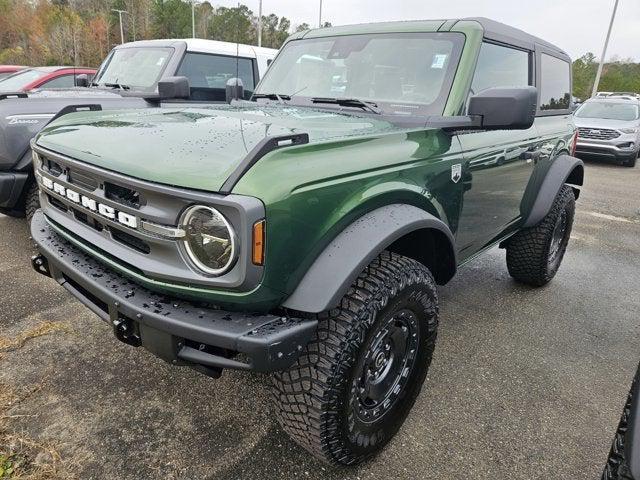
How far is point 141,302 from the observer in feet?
5.48

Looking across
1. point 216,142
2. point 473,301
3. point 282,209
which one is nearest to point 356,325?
point 282,209

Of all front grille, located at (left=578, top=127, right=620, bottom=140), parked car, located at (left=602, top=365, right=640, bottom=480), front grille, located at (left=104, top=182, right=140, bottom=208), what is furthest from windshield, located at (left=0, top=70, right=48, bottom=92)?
front grille, located at (left=578, top=127, right=620, bottom=140)

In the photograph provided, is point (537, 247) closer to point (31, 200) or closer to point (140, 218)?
point (140, 218)

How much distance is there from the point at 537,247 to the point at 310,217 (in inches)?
110

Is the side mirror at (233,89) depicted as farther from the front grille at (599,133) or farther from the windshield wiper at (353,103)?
the front grille at (599,133)

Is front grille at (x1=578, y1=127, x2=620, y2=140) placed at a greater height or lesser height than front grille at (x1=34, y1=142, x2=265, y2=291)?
lesser

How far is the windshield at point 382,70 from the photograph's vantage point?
2575 mm

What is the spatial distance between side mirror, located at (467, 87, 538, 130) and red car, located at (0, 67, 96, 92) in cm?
667

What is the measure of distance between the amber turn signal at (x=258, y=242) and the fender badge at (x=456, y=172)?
1.29 meters

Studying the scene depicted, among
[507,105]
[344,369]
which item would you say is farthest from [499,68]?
[344,369]

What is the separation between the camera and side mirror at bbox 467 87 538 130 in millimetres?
2189

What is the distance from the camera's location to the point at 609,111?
13.0m

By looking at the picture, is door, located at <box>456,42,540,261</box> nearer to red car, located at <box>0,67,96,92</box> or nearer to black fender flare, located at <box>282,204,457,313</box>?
black fender flare, located at <box>282,204,457,313</box>

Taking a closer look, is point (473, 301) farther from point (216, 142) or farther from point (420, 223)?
point (216, 142)
